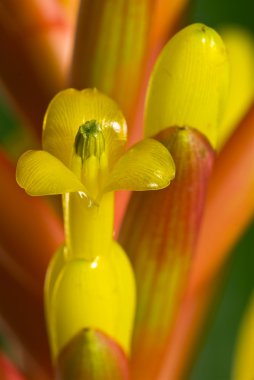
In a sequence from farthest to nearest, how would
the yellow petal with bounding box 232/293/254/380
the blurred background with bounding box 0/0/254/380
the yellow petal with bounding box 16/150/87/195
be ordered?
the blurred background with bounding box 0/0/254/380 → the yellow petal with bounding box 232/293/254/380 → the yellow petal with bounding box 16/150/87/195

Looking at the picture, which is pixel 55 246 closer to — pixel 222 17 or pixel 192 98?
pixel 192 98

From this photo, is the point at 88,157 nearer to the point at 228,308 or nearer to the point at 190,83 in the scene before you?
the point at 190,83

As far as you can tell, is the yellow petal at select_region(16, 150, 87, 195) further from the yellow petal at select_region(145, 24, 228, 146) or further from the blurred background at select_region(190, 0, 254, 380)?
the blurred background at select_region(190, 0, 254, 380)

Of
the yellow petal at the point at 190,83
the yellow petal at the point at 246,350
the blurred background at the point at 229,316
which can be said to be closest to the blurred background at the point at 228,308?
the blurred background at the point at 229,316

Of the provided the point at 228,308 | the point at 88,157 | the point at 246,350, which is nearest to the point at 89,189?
the point at 88,157

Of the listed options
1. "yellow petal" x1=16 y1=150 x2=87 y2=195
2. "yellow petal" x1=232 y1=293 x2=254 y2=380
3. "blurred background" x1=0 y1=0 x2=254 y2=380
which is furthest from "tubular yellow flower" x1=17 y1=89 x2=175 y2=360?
"blurred background" x1=0 y1=0 x2=254 y2=380

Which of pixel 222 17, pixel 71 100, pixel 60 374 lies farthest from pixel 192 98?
pixel 222 17

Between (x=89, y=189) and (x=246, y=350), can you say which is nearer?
(x=89, y=189)

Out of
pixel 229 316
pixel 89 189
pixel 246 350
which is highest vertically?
pixel 89 189
